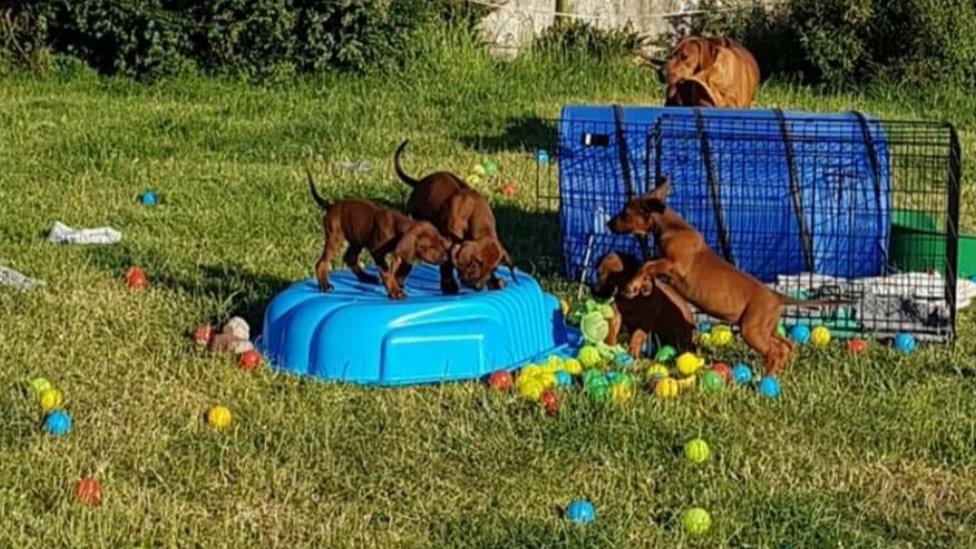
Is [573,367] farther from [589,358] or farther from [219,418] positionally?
[219,418]

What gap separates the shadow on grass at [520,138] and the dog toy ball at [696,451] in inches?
232

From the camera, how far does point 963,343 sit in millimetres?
6797

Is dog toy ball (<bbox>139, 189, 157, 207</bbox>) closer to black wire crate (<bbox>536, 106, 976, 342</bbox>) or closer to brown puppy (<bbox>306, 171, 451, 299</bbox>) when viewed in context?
black wire crate (<bbox>536, 106, 976, 342</bbox>)

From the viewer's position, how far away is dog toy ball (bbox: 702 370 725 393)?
5.96m

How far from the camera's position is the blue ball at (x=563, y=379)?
5.95 meters

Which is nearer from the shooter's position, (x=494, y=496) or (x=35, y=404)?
(x=494, y=496)

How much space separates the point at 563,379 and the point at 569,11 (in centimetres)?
960

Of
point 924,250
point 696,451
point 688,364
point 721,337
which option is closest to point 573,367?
point 688,364

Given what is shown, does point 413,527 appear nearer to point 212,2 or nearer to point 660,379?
point 660,379

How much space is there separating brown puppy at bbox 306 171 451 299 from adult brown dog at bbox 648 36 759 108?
4.29 meters

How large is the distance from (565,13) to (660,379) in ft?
31.2

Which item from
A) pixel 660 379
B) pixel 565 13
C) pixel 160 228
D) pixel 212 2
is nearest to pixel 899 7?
pixel 565 13

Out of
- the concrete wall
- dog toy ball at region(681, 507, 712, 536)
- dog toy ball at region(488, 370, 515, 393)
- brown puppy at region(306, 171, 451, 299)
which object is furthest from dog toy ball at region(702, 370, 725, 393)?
the concrete wall

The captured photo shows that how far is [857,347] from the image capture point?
6535mm
